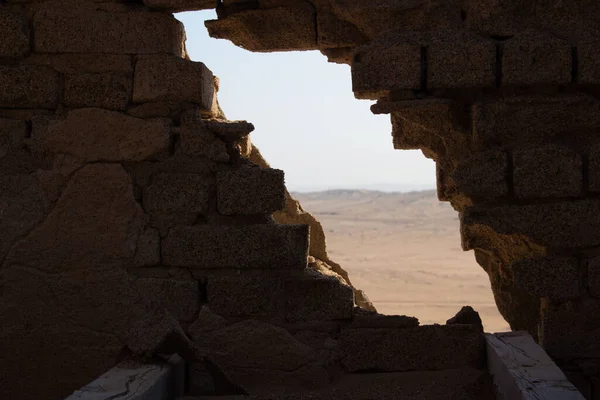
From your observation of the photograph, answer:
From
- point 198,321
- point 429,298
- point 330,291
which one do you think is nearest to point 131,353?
point 198,321

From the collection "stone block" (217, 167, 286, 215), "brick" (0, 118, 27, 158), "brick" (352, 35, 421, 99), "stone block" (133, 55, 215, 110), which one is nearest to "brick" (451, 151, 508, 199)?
"brick" (352, 35, 421, 99)

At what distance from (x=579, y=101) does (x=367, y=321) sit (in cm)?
151

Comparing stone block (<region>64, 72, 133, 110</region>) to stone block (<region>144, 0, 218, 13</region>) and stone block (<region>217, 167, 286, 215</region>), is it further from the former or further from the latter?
stone block (<region>217, 167, 286, 215</region>)

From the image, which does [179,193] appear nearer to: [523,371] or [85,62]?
[85,62]

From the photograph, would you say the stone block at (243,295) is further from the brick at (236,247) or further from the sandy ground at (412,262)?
the sandy ground at (412,262)

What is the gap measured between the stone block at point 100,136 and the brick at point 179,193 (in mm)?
162

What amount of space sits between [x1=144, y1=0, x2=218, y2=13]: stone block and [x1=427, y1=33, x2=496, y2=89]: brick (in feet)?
3.81

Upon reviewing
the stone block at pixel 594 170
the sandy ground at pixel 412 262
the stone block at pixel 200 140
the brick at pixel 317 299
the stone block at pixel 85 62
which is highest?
the stone block at pixel 85 62

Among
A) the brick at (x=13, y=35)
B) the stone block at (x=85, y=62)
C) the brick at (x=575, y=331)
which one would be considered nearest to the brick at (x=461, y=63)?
the brick at (x=575, y=331)

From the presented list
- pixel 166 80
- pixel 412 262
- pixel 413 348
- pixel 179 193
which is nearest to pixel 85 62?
pixel 166 80

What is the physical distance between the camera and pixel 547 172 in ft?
11.5

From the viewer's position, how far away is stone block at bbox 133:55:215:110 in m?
3.64

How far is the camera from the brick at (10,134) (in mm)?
3688

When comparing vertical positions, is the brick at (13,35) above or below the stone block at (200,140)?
above
